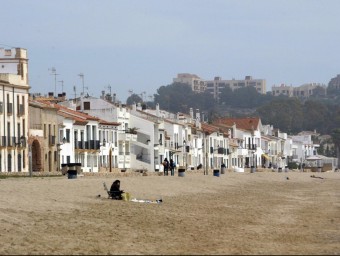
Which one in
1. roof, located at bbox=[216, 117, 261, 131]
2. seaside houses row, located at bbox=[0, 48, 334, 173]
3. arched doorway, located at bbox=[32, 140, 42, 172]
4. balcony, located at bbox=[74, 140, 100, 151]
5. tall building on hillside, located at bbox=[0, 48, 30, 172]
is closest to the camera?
tall building on hillside, located at bbox=[0, 48, 30, 172]

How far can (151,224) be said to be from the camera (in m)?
30.6

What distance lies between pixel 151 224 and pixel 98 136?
193 feet

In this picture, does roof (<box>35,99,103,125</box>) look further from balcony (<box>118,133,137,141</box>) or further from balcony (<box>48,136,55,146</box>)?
balcony (<box>118,133,137,141</box>)

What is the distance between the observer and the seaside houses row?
73375mm

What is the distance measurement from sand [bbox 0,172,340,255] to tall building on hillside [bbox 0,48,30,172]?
24522 millimetres

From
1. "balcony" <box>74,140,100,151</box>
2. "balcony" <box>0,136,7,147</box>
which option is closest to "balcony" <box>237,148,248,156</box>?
"balcony" <box>74,140,100,151</box>

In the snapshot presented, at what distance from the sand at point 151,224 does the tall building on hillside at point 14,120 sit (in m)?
24.5

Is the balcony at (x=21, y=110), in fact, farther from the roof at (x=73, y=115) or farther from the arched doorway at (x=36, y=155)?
the roof at (x=73, y=115)

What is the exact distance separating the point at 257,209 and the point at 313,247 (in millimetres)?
16206

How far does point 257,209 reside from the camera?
42250 mm

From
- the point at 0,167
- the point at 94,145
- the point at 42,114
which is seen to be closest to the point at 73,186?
the point at 0,167

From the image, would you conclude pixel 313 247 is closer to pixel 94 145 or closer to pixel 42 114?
pixel 42 114

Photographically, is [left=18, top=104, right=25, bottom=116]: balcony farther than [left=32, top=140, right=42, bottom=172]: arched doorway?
No

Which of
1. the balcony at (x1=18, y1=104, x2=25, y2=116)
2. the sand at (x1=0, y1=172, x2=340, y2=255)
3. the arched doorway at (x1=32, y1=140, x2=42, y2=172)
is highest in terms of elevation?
the balcony at (x1=18, y1=104, x2=25, y2=116)
